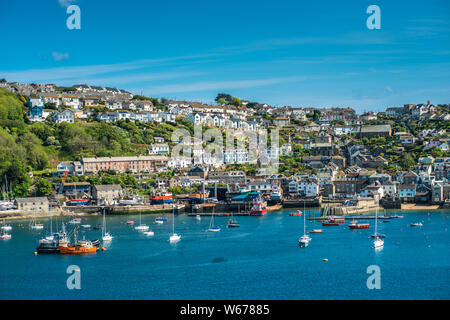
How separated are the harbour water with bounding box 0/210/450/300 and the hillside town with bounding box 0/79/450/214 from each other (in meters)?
9.39

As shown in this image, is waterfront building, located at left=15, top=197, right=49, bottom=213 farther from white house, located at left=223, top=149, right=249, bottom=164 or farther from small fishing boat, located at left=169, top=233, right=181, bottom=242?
white house, located at left=223, top=149, right=249, bottom=164

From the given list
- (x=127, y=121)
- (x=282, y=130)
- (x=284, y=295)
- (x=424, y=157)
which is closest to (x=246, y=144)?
(x=282, y=130)

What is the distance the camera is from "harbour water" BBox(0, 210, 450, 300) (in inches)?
611

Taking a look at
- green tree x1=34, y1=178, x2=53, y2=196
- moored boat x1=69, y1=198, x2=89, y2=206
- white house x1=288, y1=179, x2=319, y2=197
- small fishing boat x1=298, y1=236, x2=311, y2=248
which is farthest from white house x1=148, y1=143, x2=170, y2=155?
small fishing boat x1=298, y1=236, x2=311, y2=248

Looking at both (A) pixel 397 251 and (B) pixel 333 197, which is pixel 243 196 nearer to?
(B) pixel 333 197

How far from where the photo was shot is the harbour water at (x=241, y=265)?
15523mm

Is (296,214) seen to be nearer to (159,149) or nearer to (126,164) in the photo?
(126,164)

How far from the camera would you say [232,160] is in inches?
1927

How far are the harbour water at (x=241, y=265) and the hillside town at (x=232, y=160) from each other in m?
9.39

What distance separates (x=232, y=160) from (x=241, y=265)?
3039cm

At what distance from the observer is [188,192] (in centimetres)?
3931

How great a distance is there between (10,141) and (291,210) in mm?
24237

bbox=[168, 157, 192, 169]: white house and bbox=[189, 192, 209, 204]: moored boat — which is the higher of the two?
bbox=[168, 157, 192, 169]: white house

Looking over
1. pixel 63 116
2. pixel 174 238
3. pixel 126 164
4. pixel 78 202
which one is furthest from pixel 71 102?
pixel 174 238
